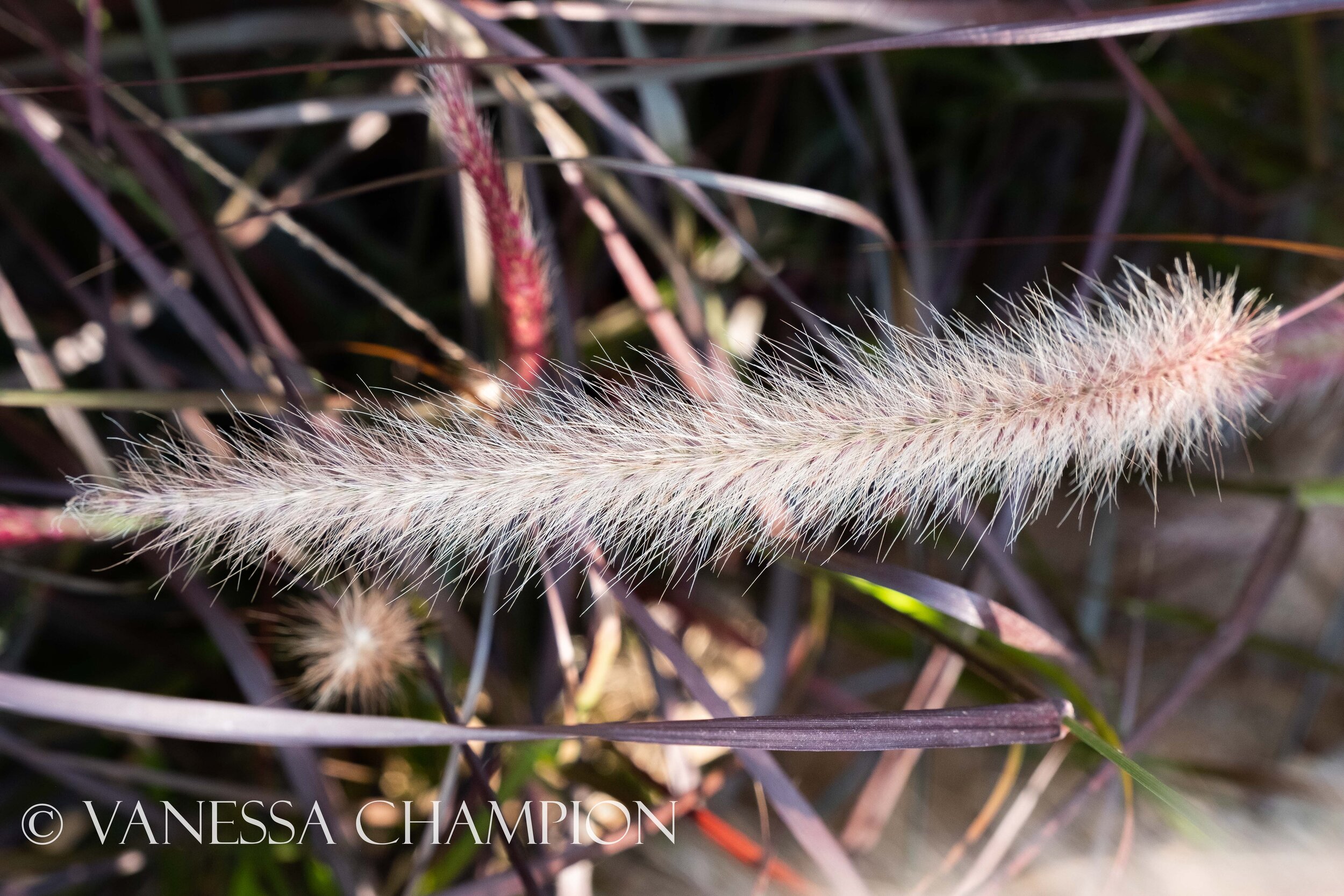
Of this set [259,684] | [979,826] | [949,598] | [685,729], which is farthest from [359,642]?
[979,826]

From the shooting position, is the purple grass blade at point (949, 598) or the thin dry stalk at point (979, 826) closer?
the purple grass blade at point (949, 598)

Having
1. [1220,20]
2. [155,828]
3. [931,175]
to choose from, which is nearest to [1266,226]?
[931,175]

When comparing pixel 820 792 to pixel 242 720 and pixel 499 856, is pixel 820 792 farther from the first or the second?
pixel 242 720
